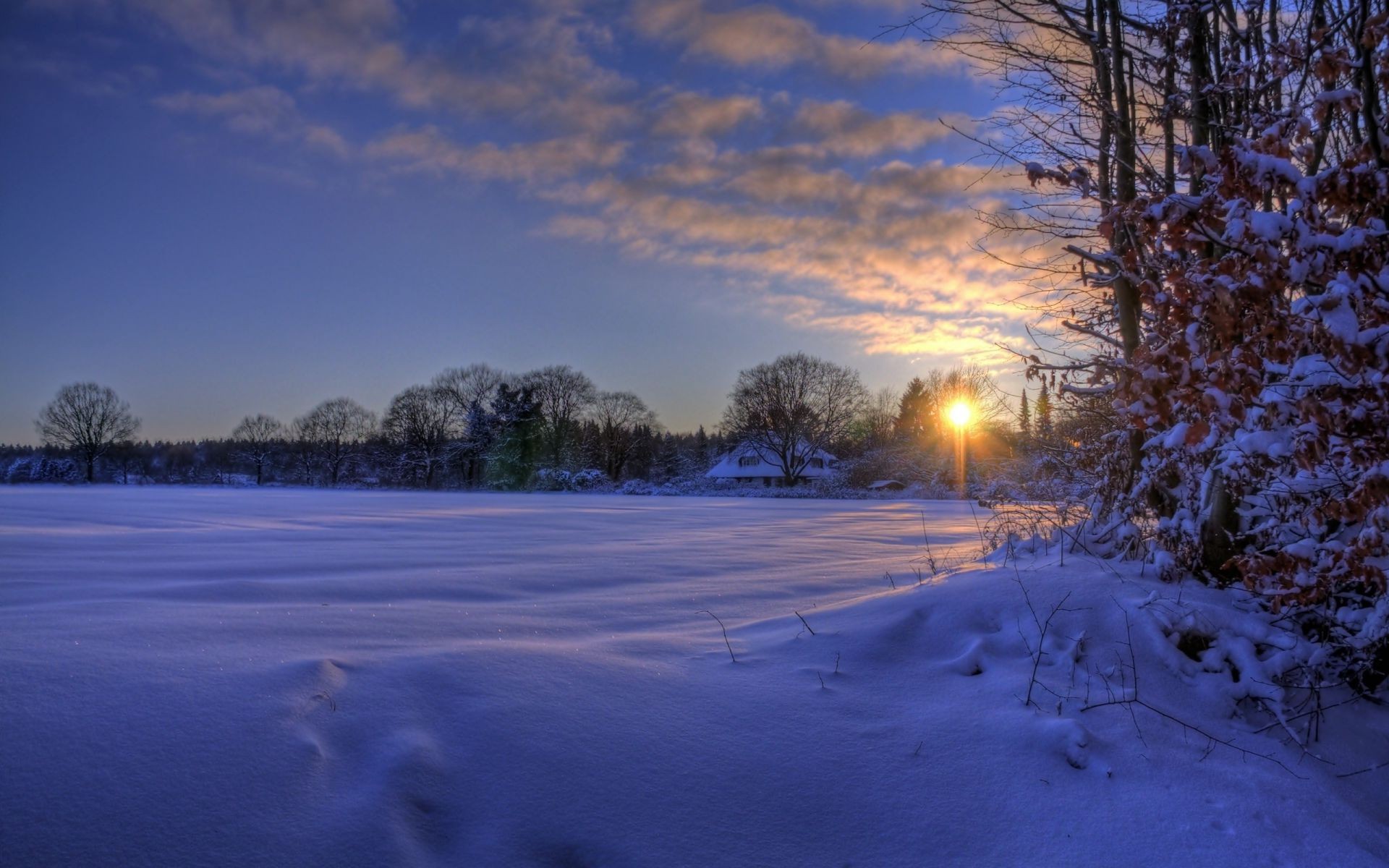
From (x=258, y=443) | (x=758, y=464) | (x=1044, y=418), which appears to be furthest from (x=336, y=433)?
(x=1044, y=418)

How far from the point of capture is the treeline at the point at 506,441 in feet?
142

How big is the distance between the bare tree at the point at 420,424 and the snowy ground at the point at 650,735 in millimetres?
50016

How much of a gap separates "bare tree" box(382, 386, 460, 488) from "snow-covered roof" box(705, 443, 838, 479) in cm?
2351

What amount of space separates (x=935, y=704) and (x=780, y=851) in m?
1.17

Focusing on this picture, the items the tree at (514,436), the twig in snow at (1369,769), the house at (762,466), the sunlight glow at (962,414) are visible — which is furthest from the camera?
the house at (762,466)

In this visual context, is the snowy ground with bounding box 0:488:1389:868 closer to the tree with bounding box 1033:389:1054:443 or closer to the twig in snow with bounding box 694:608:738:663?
the twig in snow with bounding box 694:608:738:663

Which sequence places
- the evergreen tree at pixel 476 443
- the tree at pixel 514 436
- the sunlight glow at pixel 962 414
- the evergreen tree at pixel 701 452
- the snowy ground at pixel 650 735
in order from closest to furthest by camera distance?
the snowy ground at pixel 650 735
the sunlight glow at pixel 962 414
the tree at pixel 514 436
the evergreen tree at pixel 476 443
the evergreen tree at pixel 701 452

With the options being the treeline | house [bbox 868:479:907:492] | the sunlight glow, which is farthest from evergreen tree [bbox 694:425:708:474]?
the sunlight glow

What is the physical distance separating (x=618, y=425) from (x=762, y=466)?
14.8 meters

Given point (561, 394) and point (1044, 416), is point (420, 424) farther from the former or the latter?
point (1044, 416)

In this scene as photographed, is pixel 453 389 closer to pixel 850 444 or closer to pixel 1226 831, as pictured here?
pixel 850 444

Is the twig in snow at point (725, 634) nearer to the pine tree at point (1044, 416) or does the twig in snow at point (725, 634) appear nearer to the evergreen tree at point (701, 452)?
the pine tree at point (1044, 416)

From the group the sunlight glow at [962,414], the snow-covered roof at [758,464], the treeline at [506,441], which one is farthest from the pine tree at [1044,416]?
the snow-covered roof at [758,464]

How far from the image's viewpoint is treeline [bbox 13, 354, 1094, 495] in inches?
1699
